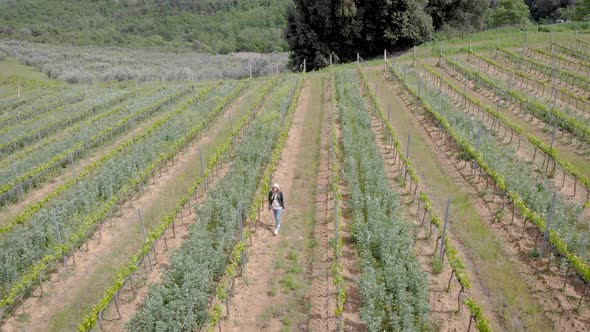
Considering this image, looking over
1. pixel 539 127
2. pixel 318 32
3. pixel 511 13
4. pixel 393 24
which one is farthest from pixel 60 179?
pixel 511 13

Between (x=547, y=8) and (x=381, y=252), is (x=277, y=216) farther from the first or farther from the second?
(x=547, y=8)

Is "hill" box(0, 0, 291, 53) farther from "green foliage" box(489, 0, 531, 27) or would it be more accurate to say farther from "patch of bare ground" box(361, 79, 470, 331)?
"patch of bare ground" box(361, 79, 470, 331)

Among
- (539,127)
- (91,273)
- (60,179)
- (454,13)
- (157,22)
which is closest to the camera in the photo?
(91,273)

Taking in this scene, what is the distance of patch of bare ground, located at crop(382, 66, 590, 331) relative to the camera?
10166mm

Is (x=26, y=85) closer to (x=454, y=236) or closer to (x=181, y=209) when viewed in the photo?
(x=181, y=209)

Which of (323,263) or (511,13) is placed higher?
(511,13)

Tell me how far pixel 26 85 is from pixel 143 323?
37.9 metres

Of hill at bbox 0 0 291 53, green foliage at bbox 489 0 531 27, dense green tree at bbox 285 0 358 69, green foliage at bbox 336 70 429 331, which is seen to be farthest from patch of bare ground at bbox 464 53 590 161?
hill at bbox 0 0 291 53

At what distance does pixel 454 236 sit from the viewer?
43.8 ft

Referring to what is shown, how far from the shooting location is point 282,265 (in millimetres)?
12297

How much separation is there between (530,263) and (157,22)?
126 metres

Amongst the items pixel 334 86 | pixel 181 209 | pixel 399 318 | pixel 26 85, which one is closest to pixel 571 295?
pixel 399 318

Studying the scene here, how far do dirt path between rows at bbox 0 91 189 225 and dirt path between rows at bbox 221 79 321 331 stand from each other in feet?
27.6

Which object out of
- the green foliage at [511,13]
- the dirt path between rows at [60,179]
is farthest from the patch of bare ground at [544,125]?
the green foliage at [511,13]
